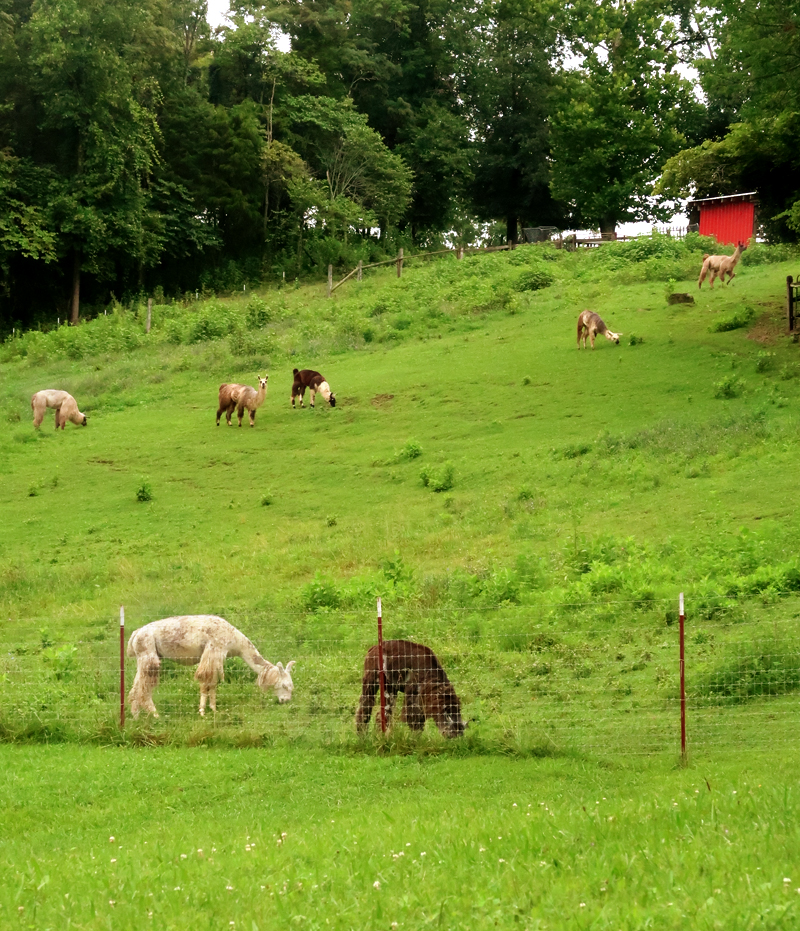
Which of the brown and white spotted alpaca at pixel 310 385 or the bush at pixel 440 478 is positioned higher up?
the brown and white spotted alpaca at pixel 310 385

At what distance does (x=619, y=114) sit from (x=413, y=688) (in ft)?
171

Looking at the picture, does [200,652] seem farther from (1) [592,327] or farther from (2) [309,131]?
(2) [309,131]

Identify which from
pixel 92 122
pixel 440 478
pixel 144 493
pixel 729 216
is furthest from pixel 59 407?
pixel 729 216

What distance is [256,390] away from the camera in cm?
3064

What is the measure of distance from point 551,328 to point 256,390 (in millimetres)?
9890

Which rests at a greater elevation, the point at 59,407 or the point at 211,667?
the point at 59,407

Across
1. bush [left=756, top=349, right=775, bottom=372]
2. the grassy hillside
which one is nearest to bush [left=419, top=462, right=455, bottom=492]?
the grassy hillside

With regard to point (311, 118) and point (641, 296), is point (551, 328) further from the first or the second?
point (311, 118)

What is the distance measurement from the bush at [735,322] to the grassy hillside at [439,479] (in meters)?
0.06

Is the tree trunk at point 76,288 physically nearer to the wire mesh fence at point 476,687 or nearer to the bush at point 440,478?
the bush at point 440,478

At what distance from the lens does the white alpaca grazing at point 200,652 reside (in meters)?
12.9

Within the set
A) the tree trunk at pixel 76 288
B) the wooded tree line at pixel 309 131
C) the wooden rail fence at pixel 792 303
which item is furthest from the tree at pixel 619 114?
the wooden rail fence at pixel 792 303

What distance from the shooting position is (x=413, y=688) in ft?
37.6

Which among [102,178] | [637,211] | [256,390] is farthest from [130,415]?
[637,211]
